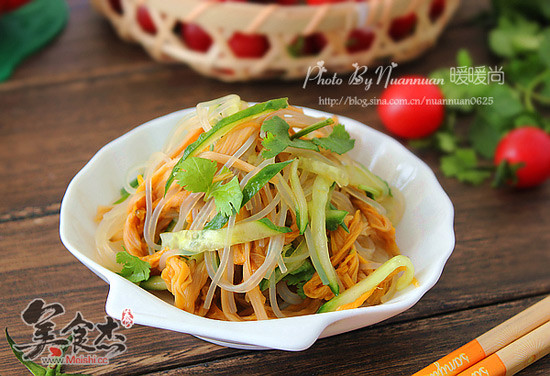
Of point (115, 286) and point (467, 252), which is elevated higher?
point (115, 286)

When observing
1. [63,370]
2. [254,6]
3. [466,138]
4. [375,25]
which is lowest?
[466,138]

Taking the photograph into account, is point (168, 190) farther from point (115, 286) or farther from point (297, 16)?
point (297, 16)

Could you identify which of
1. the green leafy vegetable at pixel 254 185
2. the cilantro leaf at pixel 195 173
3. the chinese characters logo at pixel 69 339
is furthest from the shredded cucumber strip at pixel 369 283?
the chinese characters logo at pixel 69 339

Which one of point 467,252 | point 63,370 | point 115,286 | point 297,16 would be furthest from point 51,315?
point 297,16

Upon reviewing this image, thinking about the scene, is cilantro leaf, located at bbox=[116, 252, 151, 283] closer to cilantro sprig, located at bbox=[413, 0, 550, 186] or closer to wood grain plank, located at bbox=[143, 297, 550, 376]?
wood grain plank, located at bbox=[143, 297, 550, 376]

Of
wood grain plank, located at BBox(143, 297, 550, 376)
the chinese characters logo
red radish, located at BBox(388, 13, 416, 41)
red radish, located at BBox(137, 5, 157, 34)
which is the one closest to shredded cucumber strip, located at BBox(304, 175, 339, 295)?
wood grain plank, located at BBox(143, 297, 550, 376)

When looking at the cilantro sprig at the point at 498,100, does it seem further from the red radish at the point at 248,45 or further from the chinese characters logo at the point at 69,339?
the chinese characters logo at the point at 69,339
